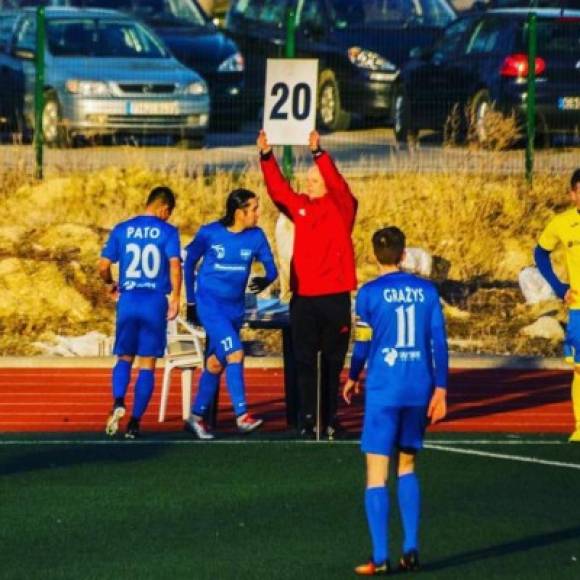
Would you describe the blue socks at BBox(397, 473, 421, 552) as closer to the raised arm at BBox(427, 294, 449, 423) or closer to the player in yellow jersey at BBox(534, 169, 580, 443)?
the raised arm at BBox(427, 294, 449, 423)

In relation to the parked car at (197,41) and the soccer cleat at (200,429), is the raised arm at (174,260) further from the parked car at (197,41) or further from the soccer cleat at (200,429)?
the parked car at (197,41)

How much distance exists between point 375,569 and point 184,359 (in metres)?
5.30

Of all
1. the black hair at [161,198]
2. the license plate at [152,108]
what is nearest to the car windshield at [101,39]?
the license plate at [152,108]

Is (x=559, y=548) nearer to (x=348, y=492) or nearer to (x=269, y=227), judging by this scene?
(x=348, y=492)

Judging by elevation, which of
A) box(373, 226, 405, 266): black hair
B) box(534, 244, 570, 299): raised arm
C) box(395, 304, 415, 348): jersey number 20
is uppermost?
box(373, 226, 405, 266): black hair

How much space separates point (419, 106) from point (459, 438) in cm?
1182

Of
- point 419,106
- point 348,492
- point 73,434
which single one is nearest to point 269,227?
point 419,106

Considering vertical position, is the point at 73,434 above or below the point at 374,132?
below

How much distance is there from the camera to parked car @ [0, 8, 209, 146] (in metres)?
25.7

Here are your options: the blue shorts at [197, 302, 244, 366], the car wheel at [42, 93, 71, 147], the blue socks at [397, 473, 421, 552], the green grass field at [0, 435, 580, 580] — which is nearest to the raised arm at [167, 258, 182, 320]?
the blue shorts at [197, 302, 244, 366]

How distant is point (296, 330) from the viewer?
1534 centimetres

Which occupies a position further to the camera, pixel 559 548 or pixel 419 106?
pixel 419 106

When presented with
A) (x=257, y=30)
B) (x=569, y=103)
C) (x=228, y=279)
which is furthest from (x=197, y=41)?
(x=228, y=279)

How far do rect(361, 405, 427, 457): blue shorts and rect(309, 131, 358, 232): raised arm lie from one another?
13.4 ft
